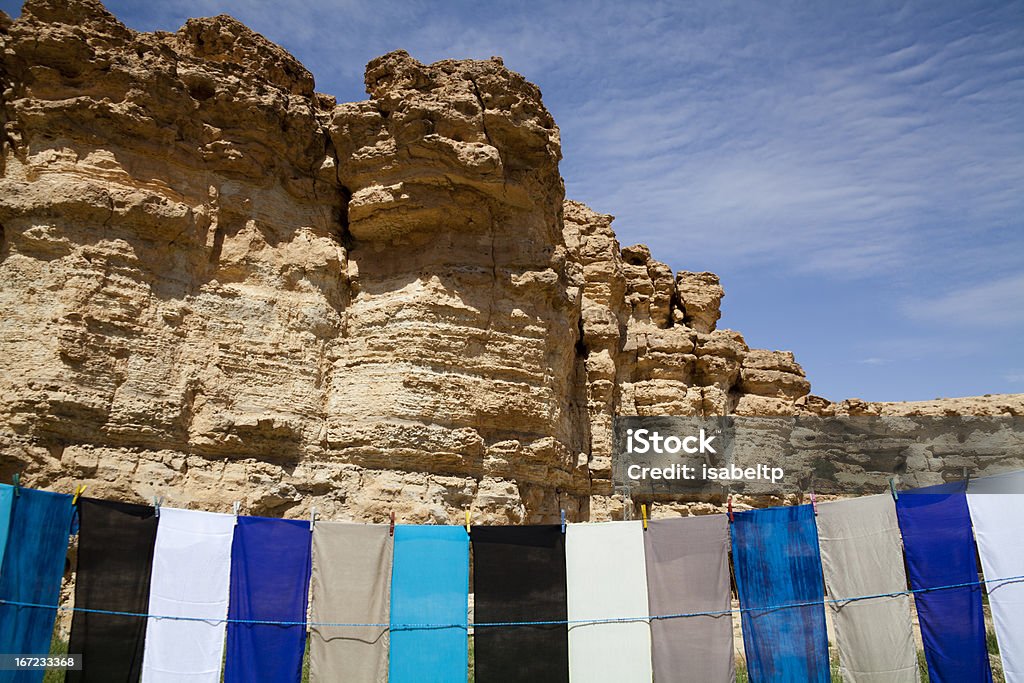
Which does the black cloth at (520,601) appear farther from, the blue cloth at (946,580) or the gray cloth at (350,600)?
the blue cloth at (946,580)

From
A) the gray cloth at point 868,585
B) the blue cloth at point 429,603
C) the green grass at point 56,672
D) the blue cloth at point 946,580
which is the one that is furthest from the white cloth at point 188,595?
the blue cloth at point 946,580

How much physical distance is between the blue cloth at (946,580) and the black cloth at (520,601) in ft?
10.8

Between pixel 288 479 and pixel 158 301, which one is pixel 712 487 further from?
pixel 158 301

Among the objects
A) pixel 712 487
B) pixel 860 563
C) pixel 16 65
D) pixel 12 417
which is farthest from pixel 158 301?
pixel 712 487

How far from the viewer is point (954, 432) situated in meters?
19.6

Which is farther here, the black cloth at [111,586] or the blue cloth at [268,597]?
the blue cloth at [268,597]

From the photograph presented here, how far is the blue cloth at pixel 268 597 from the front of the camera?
7504 millimetres

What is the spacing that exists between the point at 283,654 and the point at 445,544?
1.74 metres

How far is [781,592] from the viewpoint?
791 cm

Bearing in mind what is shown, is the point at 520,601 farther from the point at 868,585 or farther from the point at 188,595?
the point at 868,585

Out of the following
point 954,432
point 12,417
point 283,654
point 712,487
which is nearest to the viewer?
point 283,654

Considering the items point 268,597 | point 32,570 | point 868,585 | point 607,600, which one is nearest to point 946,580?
point 868,585

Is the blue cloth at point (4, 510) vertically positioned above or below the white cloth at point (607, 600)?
above

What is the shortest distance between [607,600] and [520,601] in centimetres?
82
